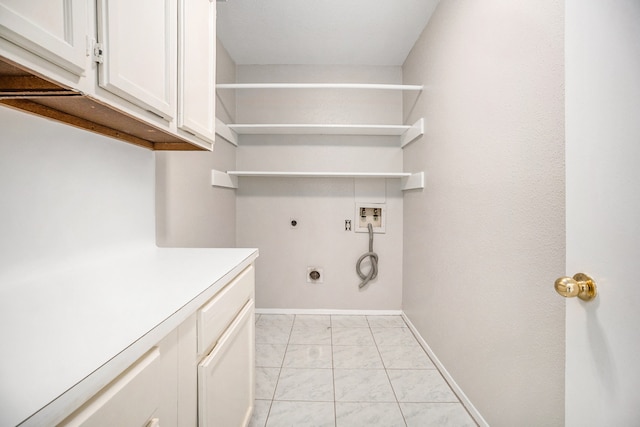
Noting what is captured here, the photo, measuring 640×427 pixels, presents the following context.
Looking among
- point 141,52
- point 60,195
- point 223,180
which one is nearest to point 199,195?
point 223,180

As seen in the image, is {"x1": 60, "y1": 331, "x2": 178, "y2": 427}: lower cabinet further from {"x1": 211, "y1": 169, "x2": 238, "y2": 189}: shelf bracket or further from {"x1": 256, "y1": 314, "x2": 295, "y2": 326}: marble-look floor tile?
{"x1": 256, "y1": 314, "x2": 295, "y2": 326}: marble-look floor tile

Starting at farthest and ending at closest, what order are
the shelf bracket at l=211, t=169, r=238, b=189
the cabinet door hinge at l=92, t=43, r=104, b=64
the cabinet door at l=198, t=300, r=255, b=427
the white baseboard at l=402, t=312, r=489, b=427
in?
the shelf bracket at l=211, t=169, r=238, b=189, the white baseboard at l=402, t=312, r=489, b=427, the cabinet door at l=198, t=300, r=255, b=427, the cabinet door hinge at l=92, t=43, r=104, b=64

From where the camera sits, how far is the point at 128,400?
49 cm

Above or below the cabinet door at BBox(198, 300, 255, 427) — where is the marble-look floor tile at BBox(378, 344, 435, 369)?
below

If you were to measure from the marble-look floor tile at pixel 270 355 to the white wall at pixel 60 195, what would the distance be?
1.18 meters

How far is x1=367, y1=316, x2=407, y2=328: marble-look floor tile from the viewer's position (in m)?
2.55

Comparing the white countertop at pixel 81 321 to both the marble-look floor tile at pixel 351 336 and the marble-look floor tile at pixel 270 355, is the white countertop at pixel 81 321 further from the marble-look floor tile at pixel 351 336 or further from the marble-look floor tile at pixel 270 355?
the marble-look floor tile at pixel 351 336

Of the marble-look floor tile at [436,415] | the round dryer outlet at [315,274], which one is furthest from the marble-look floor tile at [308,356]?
the round dryer outlet at [315,274]

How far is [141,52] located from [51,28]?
315 mm

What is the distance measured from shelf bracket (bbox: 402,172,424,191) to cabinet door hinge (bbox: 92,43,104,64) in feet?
6.42

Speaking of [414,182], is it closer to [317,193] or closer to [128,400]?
[317,193]

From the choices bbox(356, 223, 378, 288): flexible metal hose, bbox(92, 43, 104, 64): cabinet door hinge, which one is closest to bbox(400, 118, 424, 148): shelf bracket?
bbox(356, 223, 378, 288): flexible metal hose

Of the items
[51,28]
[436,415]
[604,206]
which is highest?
[51,28]

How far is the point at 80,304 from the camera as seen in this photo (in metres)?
0.68
